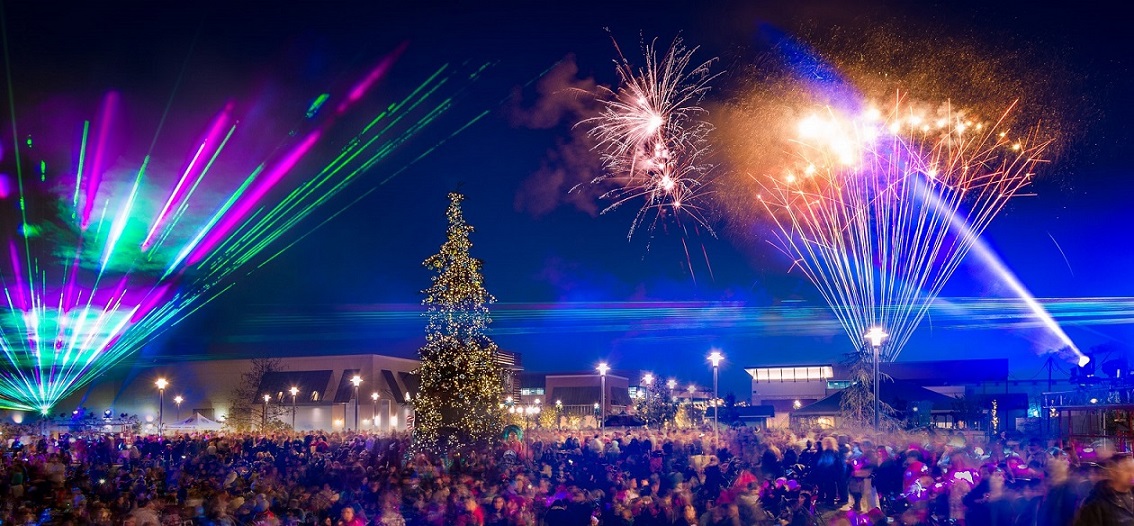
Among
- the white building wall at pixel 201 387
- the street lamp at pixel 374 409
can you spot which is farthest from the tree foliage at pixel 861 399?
the street lamp at pixel 374 409

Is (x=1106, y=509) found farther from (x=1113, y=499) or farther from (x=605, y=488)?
(x=605, y=488)

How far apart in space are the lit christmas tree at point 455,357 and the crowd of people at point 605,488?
290 cm

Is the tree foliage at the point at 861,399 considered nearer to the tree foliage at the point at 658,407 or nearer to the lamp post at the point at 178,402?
the tree foliage at the point at 658,407

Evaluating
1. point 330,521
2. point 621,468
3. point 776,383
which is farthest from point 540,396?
point 330,521

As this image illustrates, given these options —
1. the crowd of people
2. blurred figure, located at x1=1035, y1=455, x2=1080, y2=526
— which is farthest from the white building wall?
blurred figure, located at x1=1035, y1=455, x2=1080, y2=526

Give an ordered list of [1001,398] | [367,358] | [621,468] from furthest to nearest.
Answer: [367,358] < [1001,398] < [621,468]

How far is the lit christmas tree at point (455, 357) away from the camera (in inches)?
1007

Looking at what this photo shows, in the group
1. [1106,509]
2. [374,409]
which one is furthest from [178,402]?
[1106,509]

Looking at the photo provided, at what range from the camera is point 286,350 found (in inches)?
3056

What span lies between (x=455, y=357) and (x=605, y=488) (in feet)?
44.5

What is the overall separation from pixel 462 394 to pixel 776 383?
60851mm

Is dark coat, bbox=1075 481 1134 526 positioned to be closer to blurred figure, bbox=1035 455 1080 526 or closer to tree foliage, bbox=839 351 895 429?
blurred figure, bbox=1035 455 1080 526

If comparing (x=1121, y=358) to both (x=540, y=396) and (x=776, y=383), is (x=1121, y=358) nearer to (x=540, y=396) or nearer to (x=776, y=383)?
(x=776, y=383)

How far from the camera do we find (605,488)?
42.0ft
